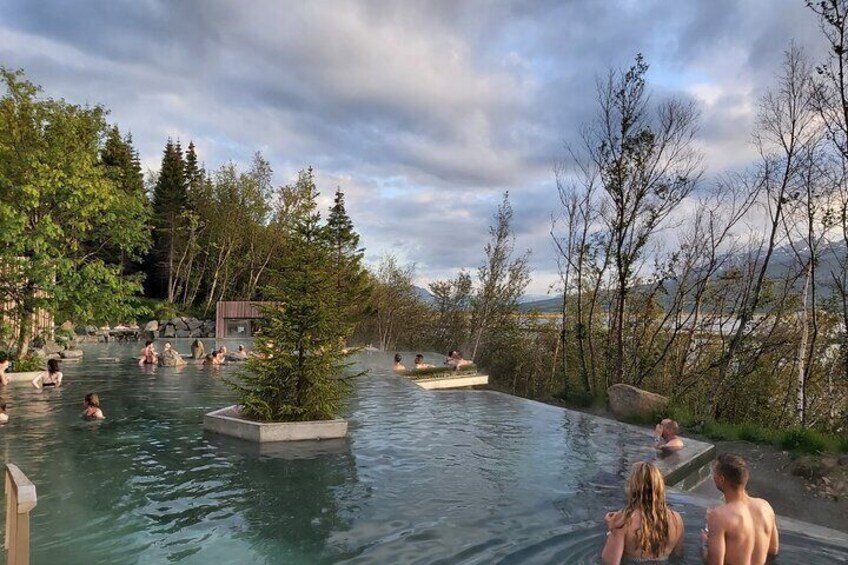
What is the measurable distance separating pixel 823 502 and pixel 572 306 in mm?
12806

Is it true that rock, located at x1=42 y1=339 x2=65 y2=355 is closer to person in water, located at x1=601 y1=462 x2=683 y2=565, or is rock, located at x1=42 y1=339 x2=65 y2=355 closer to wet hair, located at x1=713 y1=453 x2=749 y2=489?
person in water, located at x1=601 y1=462 x2=683 y2=565

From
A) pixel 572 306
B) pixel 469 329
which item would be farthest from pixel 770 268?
pixel 469 329

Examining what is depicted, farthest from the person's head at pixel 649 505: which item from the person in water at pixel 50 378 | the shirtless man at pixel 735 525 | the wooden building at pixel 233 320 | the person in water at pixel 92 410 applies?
the wooden building at pixel 233 320

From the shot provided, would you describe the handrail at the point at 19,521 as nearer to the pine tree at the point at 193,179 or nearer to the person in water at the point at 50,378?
the person in water at the point at 50,378

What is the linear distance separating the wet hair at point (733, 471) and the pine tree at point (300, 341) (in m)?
6.89

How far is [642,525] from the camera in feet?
15.5

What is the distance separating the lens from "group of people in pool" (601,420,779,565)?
4.62 metres

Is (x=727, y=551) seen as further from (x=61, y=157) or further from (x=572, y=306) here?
(x=61, y=157)

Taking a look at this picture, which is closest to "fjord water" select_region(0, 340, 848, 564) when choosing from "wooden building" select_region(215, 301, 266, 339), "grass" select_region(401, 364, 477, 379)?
"grass" select_region(401, 364, 477, 379)

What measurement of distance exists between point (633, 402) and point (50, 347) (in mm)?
20668

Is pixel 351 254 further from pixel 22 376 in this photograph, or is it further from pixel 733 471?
pixel 733 471

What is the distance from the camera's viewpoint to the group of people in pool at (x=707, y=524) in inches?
182

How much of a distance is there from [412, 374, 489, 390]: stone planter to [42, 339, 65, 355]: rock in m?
13.6

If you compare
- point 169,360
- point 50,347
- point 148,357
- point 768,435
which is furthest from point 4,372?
point 768,435
